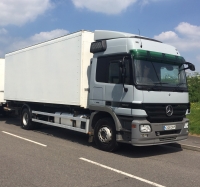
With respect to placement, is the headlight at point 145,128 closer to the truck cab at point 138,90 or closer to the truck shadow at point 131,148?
the truck cab at point 138,90

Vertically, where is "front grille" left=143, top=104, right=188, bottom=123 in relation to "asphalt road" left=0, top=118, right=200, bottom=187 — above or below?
above

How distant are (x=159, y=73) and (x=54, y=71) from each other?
162 inches

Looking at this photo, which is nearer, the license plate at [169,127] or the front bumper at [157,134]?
the front bumper at [157,134]

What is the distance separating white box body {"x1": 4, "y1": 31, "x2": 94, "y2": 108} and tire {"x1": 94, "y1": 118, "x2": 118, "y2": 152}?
960mm

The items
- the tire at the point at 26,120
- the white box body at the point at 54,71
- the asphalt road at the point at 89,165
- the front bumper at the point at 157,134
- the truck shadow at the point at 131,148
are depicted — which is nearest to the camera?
the asphalt road at the point at 89,165

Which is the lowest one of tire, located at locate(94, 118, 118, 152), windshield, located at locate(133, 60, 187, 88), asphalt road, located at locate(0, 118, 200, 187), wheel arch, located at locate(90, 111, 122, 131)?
asphalt road, located at locate(0, 118, 200, 187)

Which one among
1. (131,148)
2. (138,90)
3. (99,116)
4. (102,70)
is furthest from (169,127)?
(102,70)

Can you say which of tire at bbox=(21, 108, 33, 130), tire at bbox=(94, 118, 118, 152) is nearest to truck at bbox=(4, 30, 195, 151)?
tire at bbox=(94, 118, 118, 152)

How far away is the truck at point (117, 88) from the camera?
7586 millimetres

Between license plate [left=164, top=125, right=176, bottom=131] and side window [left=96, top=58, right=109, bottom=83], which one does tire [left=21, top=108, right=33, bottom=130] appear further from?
license plate [left=164, top=125, right=176, bottom=131]

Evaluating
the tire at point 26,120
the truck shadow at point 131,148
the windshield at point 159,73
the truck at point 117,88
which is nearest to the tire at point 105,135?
the truck at point 117,88

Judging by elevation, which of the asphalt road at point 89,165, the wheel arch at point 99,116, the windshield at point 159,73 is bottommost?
the asphalt road at point 89,165

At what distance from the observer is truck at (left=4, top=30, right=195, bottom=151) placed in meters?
7.59

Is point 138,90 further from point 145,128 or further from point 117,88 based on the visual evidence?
point 145,128
